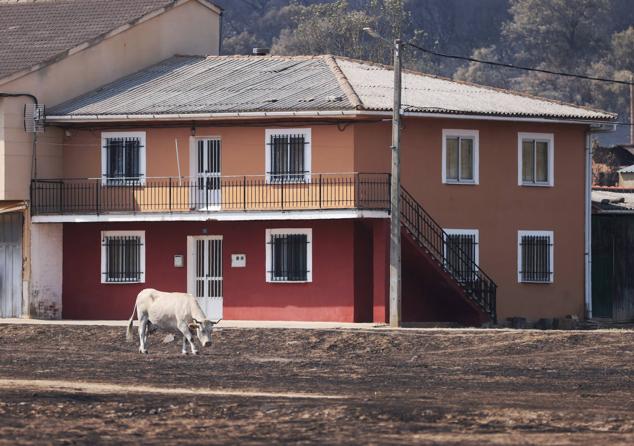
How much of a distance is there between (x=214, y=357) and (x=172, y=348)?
10.9 ft

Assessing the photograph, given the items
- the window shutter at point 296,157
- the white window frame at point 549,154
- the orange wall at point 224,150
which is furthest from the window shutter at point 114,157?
the white window frame at point 549,154

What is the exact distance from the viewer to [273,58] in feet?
180

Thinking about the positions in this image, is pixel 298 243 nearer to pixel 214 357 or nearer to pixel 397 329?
pixel 397 329

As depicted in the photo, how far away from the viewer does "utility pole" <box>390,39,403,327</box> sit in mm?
44656

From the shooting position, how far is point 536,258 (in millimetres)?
51188

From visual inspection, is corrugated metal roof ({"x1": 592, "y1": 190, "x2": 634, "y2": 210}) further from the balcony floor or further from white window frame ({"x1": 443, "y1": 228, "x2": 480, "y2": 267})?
the balcony floor

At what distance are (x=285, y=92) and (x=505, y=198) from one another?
7.32m

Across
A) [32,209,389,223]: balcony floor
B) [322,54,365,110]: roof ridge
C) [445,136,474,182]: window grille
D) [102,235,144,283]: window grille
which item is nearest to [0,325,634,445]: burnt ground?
[32,209,389,223]: balcony floor

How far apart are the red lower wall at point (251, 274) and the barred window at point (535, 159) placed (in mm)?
5935

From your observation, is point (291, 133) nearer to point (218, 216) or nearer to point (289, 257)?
point (218, 216)

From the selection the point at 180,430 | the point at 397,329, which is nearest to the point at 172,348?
the point at 397,329

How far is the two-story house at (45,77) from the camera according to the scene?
163 ft

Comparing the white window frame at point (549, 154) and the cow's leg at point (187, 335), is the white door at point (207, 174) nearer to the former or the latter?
the white window frame at point (549, 154)

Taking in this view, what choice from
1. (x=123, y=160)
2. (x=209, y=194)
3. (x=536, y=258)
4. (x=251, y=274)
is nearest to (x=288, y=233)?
(x=251, y=274)
